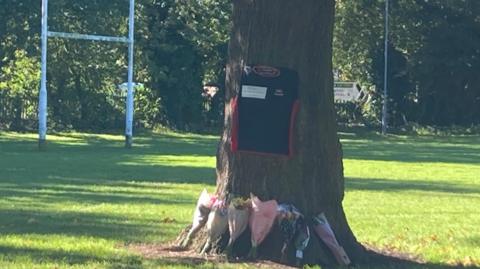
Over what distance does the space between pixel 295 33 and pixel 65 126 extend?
4507 cm

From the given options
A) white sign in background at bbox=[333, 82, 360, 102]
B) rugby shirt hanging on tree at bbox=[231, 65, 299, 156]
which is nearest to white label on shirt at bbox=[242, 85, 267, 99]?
rugby shirt hanging on tree at bbox=[231, 65, 299, 156]

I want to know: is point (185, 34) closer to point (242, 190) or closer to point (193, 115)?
point (193, 115)

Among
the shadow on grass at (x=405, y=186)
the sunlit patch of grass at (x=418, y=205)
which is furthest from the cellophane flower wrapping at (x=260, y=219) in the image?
the shadow on grass at (x=405, y=186)

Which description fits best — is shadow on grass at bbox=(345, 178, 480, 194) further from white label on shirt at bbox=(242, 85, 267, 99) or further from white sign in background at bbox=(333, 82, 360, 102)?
white sign in background at bbox=(333, 82, 360, 102)

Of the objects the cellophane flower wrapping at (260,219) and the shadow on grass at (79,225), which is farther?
the shadow on grass at (79,225)

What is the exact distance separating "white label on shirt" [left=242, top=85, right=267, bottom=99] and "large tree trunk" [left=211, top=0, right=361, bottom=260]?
0.45 feet

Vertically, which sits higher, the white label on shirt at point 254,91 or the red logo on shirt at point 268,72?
the red logo on shirt at point 268,72

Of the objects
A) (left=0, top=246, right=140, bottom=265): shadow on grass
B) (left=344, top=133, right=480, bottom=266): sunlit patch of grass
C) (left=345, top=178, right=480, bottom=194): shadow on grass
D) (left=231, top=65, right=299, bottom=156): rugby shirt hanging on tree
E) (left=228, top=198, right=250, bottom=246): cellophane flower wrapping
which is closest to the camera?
(left=0, top=246, right=140, bottom=265): shadow on grass

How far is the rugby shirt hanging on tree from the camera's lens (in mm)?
9914

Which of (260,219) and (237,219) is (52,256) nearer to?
(237,219)

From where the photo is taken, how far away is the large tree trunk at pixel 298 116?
9938mm

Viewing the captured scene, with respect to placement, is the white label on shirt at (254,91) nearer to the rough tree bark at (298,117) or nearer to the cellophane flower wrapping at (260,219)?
the rough tree bark at (298,117)

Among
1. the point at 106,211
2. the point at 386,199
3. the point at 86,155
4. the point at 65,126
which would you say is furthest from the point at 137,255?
the point at 65,126

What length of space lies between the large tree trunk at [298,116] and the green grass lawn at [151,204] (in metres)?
1.13
